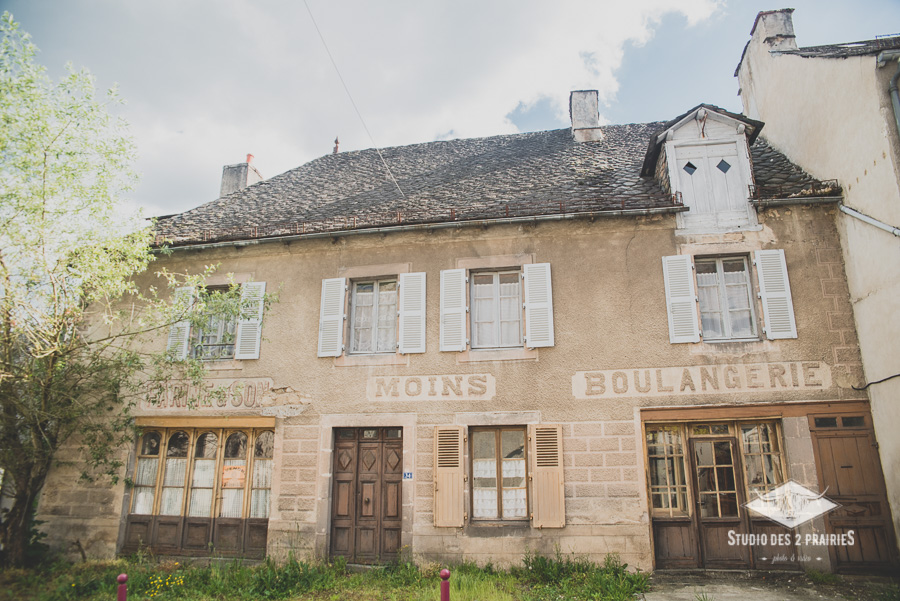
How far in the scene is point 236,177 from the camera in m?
13.3

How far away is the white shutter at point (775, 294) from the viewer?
7984 millimetres

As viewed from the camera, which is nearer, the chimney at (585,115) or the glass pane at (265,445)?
the glass pane at (265,445)

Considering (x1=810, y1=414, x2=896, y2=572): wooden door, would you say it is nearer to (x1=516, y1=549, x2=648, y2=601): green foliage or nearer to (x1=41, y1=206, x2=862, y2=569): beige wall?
(x1=41, y1=206, x2=862, y2=569): beige wall

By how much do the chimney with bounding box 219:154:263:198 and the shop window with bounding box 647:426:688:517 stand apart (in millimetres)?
10238

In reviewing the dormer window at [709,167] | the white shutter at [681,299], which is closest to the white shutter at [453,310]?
the white shutter at [681,299]

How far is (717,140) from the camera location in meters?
8.93

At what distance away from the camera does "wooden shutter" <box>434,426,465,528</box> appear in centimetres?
804

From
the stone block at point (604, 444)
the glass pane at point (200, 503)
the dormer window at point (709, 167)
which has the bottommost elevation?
the glass pane at point (200, 503)

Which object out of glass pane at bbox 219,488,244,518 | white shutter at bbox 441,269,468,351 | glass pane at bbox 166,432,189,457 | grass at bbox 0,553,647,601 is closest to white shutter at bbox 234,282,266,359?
glass pane at bbox 166,432,189,457

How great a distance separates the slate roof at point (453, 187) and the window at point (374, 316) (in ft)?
3.25

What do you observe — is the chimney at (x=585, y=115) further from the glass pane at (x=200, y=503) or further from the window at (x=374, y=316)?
the glass pane at (x=200, y=503)

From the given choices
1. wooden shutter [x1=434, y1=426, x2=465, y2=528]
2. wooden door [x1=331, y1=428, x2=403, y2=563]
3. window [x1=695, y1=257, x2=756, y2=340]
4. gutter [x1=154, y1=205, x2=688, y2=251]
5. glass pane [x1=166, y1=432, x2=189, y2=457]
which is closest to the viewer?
wooden shutter [x1=434, y1=426, x2=465, y2=528]

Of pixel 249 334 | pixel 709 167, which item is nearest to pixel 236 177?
pixel 249 334

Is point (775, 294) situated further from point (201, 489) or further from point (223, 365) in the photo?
point (201, 489)
